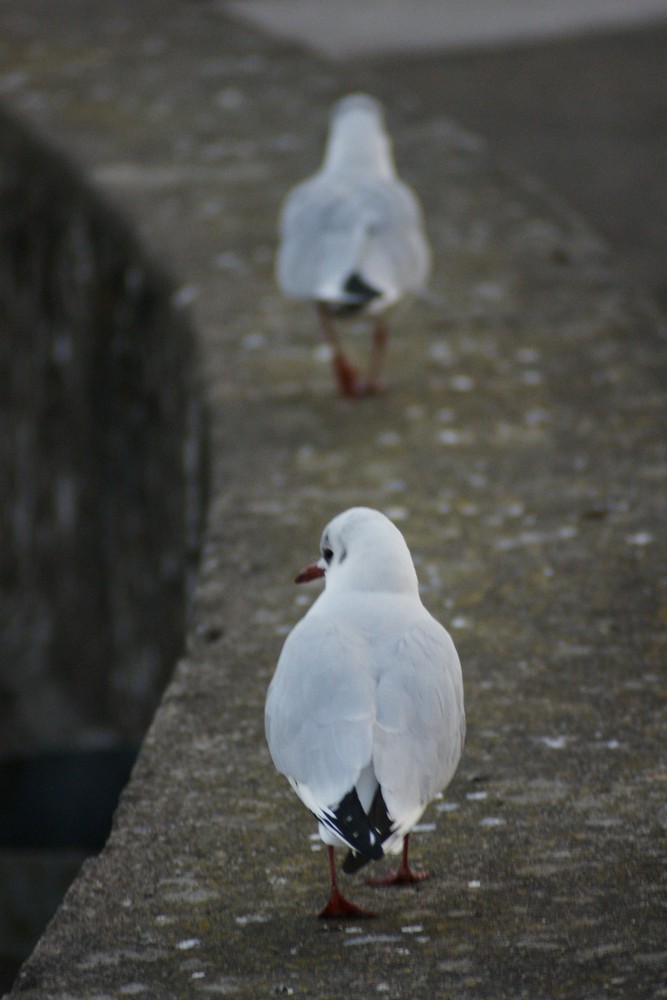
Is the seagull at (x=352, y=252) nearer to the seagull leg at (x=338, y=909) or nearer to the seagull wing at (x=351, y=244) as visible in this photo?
the seagull wing at (x=351, y=244)

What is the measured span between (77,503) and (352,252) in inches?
121

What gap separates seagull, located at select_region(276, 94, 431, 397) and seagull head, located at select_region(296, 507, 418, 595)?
1.95 metres

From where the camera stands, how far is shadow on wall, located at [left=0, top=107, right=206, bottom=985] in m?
6.42

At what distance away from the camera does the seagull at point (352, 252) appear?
4.70 m

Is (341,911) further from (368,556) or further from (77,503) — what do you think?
(77,503)

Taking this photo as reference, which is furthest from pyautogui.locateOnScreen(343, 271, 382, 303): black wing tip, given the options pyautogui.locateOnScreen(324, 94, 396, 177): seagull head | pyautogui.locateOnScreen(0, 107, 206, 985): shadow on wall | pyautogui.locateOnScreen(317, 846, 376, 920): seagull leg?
pyautogui.locateOnScreen(317, 846, 376, 920): seagull leg

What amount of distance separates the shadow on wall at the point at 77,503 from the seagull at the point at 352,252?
1019 millimetres

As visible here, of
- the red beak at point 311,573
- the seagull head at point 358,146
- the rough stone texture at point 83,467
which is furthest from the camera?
the rough stone texture at point 83,467

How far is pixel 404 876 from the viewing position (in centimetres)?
272

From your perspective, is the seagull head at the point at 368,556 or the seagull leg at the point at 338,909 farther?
the seagull head at the point at 368,556

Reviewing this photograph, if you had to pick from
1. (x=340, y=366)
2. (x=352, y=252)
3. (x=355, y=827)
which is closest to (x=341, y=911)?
(x=355, y=827)

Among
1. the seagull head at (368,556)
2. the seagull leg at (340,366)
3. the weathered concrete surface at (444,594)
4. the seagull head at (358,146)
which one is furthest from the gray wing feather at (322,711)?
the seagull head at (358,146)

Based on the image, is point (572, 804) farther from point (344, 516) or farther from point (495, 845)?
point (344, 516)

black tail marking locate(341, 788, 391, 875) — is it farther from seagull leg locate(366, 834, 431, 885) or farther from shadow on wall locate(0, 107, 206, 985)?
shadow on wall locate(0, 107, 206, 985)
